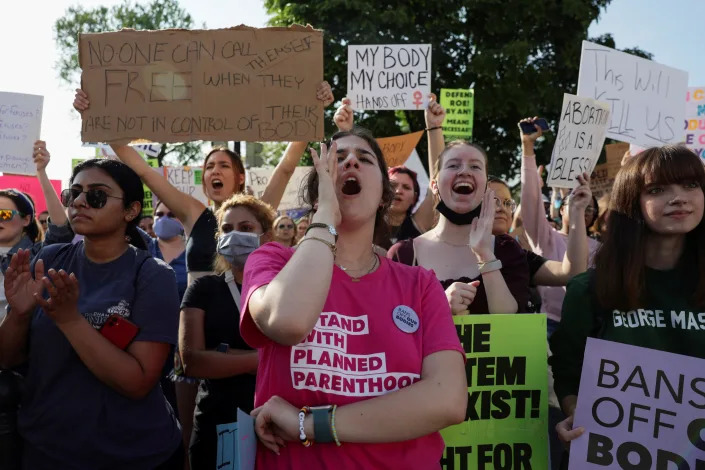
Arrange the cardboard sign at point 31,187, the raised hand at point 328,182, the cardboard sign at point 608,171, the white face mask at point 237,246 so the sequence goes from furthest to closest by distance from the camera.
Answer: the cardboard sign at point 31,187 < the cardboard sign at point 608,171 < the white face mask at point 237,246 < the raised hand at point 328,182

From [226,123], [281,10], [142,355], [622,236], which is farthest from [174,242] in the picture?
[281,10]

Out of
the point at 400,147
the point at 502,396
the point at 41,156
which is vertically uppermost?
the point at 400,147

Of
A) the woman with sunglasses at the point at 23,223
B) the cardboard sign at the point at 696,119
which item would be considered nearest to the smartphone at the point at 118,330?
the woman with sunglasses at the point at 23,223

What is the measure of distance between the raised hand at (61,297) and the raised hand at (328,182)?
88cm

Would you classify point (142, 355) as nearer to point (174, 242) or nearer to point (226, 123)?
point (226, 123)

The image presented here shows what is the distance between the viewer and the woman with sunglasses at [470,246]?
2789 mm

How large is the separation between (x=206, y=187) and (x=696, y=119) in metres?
5.93

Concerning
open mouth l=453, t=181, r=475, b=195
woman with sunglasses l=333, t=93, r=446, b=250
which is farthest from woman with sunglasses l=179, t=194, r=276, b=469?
open mouth l=453, t=181, r=475, b=195

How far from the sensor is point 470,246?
2.86 metres

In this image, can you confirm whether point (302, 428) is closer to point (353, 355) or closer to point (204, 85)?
point (353, 355)

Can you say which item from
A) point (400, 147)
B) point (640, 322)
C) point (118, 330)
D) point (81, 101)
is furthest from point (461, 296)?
point (400, 147)

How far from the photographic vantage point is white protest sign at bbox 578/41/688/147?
5359 millimetres

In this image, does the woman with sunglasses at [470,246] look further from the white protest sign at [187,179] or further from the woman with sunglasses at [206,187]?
the white protest sign at [187,179]

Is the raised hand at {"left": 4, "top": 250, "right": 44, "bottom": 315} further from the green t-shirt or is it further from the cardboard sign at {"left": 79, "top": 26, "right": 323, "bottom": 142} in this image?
the green t-shirt
